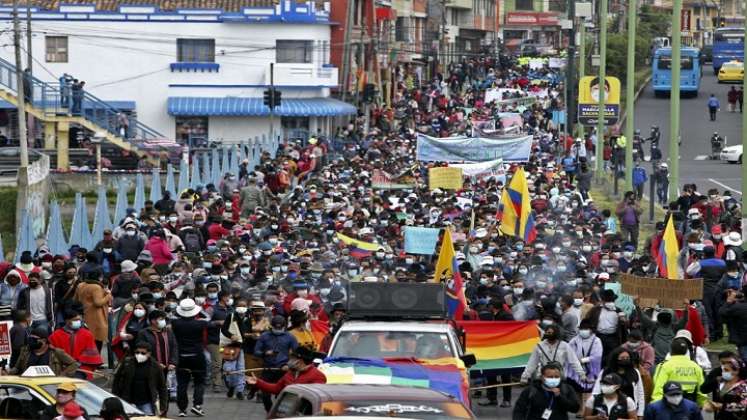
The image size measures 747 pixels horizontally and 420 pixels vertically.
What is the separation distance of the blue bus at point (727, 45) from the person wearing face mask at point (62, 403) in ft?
306

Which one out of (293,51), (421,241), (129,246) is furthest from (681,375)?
(293,51)

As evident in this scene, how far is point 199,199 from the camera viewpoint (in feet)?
109

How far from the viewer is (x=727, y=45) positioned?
107062 millimetres

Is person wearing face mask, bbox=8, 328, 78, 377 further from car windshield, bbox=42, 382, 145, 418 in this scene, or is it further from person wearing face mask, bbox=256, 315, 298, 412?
car windshield, bbox=42, 382, 145, 418

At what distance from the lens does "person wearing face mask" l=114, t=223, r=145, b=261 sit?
26.2m

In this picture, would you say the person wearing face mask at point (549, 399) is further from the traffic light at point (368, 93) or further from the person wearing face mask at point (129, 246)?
the traffic light at point (368, 93)

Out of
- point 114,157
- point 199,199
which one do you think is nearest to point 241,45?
point 114,157

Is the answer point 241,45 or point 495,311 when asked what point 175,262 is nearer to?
point 495,311

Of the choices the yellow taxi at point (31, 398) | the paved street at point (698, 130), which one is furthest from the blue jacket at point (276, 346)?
the paved street at point (698, 130)

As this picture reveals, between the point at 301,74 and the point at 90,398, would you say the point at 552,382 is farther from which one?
the point at 301,74

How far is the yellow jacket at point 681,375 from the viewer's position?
16.0 metres

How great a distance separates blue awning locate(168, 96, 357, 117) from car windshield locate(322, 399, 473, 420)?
55043 mm

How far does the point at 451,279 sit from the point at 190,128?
46.0 metres

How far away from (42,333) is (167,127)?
51263 mm
